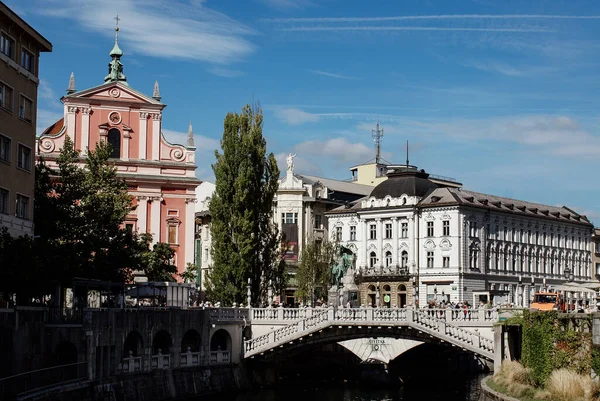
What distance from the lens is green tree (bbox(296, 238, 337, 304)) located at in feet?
333

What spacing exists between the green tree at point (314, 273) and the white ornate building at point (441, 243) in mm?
11590

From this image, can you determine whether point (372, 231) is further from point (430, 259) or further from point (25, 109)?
point (25, 109)

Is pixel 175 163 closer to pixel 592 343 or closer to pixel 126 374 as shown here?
pixel 126 374

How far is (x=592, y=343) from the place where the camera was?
1726 inches

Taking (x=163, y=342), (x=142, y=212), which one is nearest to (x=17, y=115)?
(x=163, y=342)

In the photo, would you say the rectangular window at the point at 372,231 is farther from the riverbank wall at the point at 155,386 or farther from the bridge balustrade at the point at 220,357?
the bridge balustrade at the point at 220,357

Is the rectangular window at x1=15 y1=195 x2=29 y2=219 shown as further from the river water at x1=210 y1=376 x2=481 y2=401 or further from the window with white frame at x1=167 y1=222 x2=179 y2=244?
the window with white frame at x1=167 y1=222 x2=179 y2=244

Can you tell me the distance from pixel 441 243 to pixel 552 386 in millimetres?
68359

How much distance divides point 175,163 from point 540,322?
5199 centimetres

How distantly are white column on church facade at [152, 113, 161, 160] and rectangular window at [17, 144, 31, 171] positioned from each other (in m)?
34.3

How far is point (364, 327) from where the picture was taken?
6794 centimetres

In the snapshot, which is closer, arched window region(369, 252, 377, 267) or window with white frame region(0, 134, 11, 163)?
window with white frame region(0, 134, 11, 163)

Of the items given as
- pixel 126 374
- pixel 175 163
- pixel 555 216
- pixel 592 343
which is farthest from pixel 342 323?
pixel 555 216

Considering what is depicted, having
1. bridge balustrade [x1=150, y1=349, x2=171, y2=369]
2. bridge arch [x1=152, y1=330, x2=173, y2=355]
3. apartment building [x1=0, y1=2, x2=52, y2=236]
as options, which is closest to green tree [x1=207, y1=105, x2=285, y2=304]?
bridge arch [x1=152, y1=330, x2=173, y2=355]
